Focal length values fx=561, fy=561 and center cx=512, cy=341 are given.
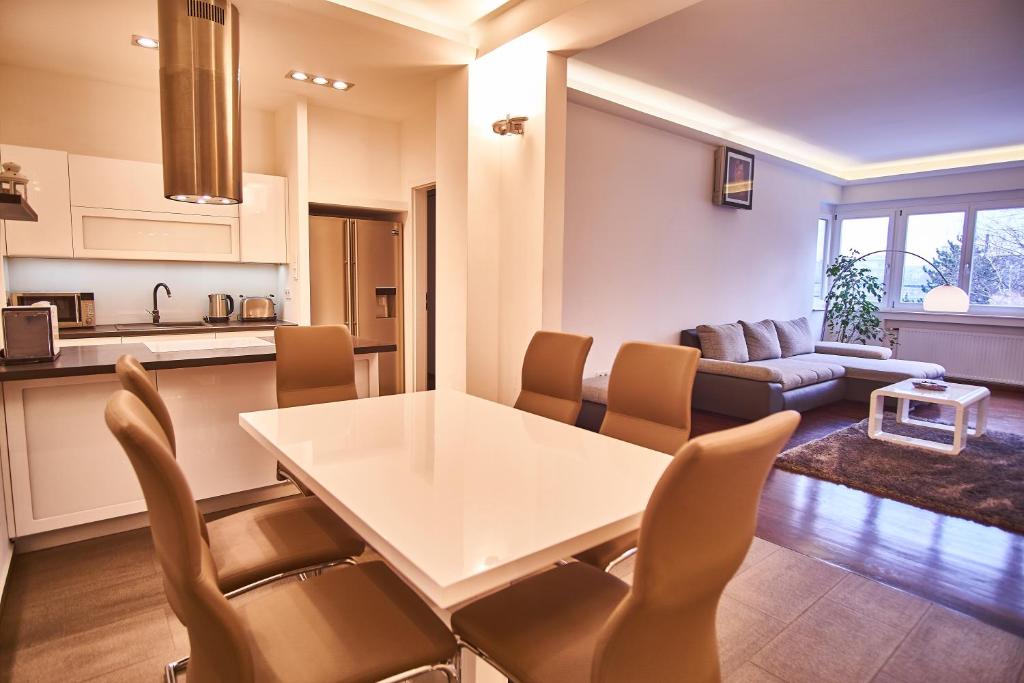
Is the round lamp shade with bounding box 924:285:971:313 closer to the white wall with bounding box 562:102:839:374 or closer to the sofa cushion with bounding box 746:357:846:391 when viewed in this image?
the sofa cushion with bounding box 746:357:846:391

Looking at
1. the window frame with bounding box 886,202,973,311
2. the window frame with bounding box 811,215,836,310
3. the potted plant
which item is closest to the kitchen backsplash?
the potted plant

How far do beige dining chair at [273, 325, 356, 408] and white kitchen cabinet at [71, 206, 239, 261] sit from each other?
2.49 meters

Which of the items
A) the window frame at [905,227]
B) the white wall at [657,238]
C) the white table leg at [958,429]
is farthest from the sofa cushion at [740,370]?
the window frame at [905,227]

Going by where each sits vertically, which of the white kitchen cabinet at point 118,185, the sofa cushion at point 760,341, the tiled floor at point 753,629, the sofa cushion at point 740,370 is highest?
the white kitchen cabinet at point 118,185

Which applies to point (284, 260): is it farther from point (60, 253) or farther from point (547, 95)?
point (547, 95)

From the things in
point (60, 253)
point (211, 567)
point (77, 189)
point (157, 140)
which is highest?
point (157, 140)

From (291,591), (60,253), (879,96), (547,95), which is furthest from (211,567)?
(879,96)

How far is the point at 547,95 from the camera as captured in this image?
361 cm

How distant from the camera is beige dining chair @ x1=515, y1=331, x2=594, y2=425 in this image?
2363 millimetres

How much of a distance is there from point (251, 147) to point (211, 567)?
4646 mm

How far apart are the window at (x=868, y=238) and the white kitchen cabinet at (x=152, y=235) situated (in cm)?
790

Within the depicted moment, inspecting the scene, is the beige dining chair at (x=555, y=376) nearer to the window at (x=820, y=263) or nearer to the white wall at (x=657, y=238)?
the white wall at (x=657, y=238)

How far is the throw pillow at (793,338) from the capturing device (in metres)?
6.37

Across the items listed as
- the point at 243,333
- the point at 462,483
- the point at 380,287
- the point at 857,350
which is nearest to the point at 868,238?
the point at 857,350
